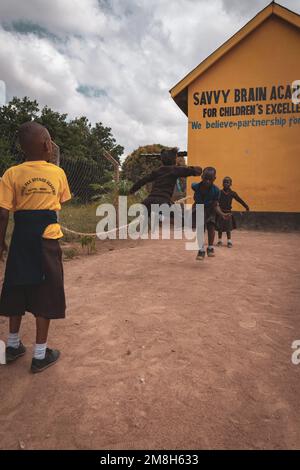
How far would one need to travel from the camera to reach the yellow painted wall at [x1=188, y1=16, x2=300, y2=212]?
10273 millimetres

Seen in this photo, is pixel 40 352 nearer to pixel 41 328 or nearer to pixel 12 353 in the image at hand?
pixel 41 328

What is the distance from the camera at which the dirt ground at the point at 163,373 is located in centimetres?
197

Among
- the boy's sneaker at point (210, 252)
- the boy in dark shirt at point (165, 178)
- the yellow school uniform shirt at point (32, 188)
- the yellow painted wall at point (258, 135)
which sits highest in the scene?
the yellow painted wall at point (258, 135)

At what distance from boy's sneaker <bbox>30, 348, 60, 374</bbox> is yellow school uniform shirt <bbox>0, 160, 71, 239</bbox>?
2.81 ft

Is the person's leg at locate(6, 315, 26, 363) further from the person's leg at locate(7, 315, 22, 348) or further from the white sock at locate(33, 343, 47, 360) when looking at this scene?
the white sock at locate(33, 343, 47, 360)

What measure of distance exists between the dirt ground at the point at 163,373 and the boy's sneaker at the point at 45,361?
0.15ft

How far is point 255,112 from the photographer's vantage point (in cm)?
1062

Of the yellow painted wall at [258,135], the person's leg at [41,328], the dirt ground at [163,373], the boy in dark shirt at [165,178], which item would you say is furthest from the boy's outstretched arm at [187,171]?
the yellow painted wall at [258,135]

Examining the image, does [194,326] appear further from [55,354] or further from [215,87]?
[215,87]

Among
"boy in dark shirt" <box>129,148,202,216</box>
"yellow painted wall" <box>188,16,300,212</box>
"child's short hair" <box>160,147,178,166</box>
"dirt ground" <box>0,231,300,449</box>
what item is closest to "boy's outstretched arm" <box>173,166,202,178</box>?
"boy in dark shirt" <box>129,148,202,216</box>

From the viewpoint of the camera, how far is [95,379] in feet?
8.08

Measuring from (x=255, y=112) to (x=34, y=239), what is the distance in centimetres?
961

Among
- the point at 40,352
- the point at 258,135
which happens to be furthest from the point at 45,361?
the point at 258,135

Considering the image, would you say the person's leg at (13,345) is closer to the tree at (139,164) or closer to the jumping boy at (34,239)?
the jumping boy at (34,239)
